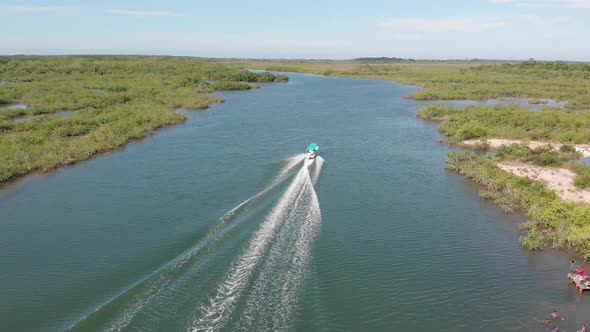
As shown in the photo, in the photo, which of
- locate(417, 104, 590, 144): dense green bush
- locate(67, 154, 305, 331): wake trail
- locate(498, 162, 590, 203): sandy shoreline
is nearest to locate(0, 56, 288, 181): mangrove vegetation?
locate(67, 154, 305, 331): wake trail

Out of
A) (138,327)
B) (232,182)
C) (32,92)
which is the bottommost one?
(138,327)

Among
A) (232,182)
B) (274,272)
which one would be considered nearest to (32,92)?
(232,182)

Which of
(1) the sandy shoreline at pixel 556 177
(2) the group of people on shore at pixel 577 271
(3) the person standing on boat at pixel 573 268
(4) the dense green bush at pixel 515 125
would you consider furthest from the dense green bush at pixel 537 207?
(4) the dense green bush at pixel 515 125

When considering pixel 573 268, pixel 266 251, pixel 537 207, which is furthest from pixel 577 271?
pixel 266 251

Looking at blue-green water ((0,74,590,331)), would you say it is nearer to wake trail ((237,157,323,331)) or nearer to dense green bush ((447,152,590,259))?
wake trail ((237,157,323,331))

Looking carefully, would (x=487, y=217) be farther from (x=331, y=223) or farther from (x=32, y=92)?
(x=32, y=92)

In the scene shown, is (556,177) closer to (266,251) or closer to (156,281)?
(266,251)
